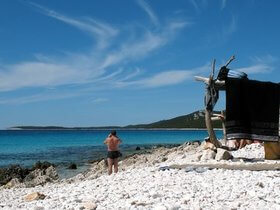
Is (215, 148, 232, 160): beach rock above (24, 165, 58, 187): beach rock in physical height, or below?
above

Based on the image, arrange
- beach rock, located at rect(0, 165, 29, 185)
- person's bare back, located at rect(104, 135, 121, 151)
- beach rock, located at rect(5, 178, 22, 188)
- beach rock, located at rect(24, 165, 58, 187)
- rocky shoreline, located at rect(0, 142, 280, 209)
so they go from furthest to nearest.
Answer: beach rock, located at rect(0, 165, 29, 185) < beach rock, located at rect(24, 165, 58, 187) < beach rock, located at rect(5, 178, 22, 188) < person's bare back, located at rect(104, 135, 121, 151) < rocky shoreline, located at rect(0, 142, 280, 209)

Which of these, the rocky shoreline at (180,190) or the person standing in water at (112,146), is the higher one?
the person standing in water at (112,146)

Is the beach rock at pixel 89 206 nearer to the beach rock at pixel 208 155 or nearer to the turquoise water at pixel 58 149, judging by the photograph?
the beach rock at pixel 208 155

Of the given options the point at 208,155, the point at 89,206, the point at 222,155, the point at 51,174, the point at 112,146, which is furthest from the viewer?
the point at 51,174

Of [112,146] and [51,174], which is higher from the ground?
[112,146]

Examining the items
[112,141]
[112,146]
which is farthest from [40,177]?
[112,141]

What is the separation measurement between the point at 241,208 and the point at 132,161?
2181 cm

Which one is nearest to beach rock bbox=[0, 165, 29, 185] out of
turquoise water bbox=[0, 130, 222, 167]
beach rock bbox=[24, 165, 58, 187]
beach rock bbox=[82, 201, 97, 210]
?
beach rock bbox=[24, 165, 58, 187]

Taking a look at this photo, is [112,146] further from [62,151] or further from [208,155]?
[62,151]

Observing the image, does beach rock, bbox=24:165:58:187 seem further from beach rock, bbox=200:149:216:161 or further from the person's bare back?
beach rock, bbox=200:149:216:161

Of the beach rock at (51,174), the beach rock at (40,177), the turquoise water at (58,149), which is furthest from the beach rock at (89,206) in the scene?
the turquoise water at (58,149)

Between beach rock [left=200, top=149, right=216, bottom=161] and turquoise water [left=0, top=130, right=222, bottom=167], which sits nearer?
beach rock [left=200, top=149, right=216, bottom=161]

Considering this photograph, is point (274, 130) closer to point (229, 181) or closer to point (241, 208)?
point (229, 181)

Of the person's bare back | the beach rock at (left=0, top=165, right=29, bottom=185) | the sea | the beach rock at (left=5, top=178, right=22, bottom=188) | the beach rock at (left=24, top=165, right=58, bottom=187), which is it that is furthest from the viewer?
the sea
